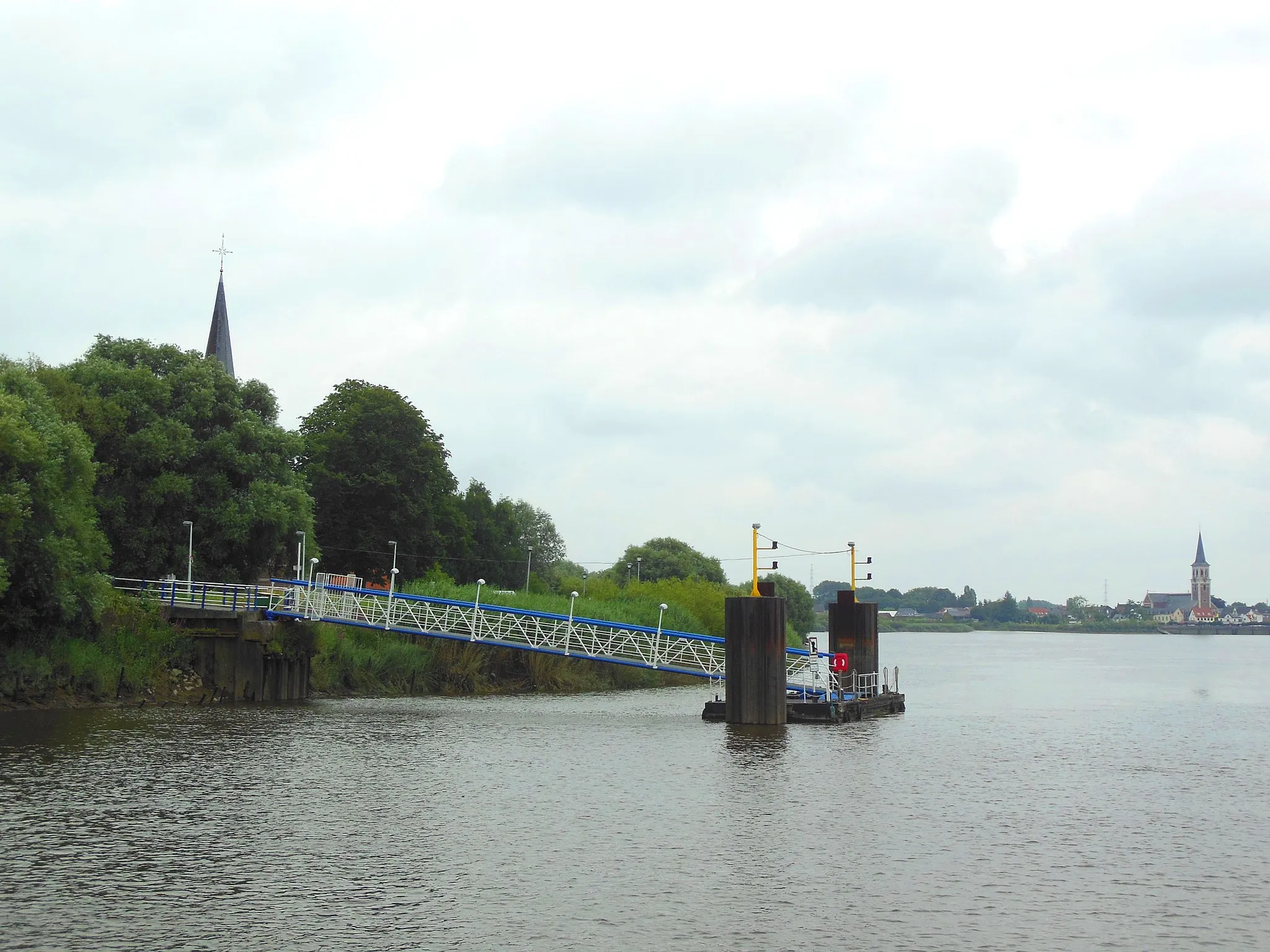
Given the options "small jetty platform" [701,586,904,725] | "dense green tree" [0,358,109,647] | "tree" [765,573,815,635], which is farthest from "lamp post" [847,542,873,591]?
"tree" [765,573,815,635]

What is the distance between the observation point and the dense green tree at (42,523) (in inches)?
1622

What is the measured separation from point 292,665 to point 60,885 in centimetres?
3451

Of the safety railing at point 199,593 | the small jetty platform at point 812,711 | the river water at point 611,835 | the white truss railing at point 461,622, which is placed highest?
the safety railing at point 199,593

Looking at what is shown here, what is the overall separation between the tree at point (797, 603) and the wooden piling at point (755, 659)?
86.5 metres

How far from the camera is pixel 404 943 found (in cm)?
1758

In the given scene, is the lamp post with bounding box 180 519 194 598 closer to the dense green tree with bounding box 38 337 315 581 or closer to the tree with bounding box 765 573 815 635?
the dense green tree with bounding box 38 337 315 581

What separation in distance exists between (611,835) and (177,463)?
3684 centimetres

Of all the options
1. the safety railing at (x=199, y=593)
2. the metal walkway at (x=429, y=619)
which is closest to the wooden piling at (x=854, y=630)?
the metal walkway at (x=429, y=619)

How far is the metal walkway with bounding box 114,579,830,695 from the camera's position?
5231cm

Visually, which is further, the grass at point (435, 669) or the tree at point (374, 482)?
the tree at point (374, 482)

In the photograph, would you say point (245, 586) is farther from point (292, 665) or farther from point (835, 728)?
point (835, 728)

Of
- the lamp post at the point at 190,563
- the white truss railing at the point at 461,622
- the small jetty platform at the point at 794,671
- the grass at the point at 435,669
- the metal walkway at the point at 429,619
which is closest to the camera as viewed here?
the small jetty platform at the point at 794,671

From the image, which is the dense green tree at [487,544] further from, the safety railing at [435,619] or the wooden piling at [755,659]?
the wooden piling at [755,659]

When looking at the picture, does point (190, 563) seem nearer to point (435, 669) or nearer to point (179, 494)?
point (179, 494)
